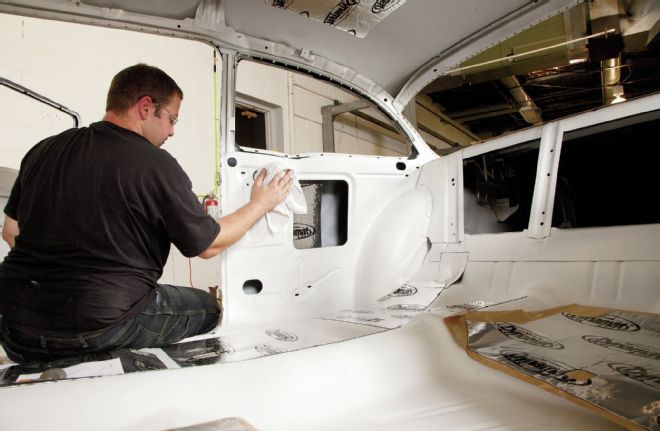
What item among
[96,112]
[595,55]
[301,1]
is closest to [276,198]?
[301,1]

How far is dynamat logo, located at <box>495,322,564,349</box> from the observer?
1.31 meters

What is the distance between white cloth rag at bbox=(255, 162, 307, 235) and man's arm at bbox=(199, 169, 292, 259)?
0.03 metres

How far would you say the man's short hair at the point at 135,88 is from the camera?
1.59m

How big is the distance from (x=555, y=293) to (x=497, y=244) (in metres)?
0.42

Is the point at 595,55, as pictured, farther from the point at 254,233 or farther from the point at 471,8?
the point at 254,233

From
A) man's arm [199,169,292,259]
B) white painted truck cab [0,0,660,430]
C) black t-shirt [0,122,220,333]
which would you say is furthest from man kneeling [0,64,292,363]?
white painted truck cab [0,0,660,430]

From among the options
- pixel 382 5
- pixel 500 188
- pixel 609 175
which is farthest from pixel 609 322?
Result: pixel 382 5

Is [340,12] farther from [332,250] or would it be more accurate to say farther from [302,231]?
[332,250]

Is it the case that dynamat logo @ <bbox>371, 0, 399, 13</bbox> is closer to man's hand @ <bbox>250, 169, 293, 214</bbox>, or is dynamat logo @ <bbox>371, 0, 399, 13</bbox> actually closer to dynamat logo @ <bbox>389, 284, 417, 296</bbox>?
man's hand @ <bbox>250, 169, 293, 214</bbox>

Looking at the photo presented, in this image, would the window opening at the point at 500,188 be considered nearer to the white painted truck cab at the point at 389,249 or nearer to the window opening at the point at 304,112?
the white painted truck cab at the point at 389,249

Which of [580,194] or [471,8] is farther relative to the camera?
[471,8]

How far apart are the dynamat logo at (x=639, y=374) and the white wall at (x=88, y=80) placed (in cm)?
364

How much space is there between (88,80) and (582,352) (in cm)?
404

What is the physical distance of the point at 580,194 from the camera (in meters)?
1.87
